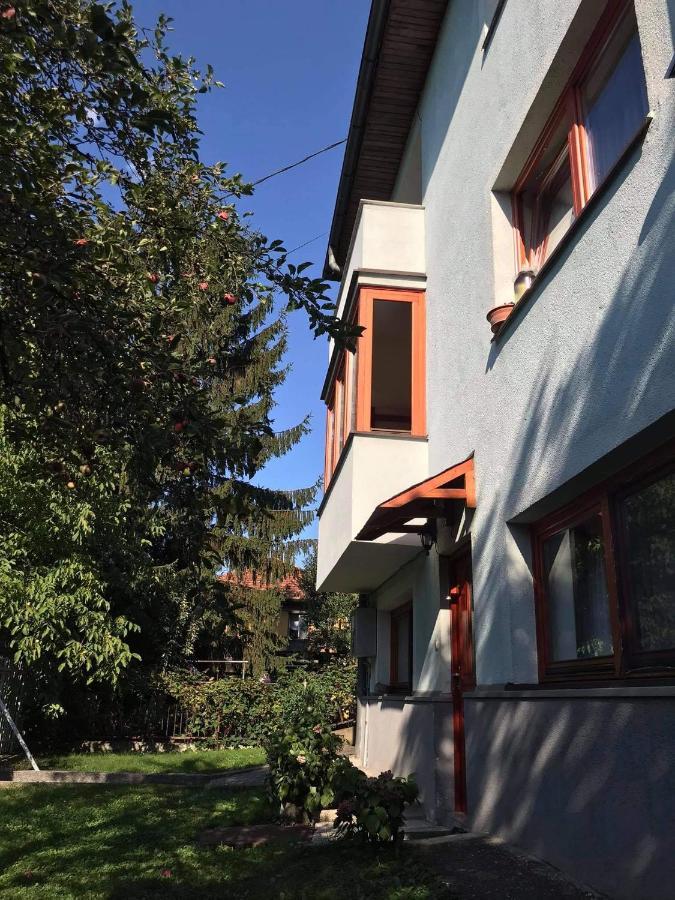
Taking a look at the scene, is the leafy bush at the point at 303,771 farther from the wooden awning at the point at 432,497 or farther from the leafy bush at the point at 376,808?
the wooden awning at the point at 432,497

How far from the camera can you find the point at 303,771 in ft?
22.3

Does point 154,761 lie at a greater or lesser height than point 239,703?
lesser

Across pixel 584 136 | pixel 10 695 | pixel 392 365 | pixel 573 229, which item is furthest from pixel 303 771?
pixel 10 695

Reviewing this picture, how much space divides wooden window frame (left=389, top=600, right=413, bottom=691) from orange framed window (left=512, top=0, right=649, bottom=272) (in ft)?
17.1

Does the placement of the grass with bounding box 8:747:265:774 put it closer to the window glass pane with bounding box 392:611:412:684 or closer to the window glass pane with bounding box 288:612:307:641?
the window glass pane with bounding box 392:611:412:684

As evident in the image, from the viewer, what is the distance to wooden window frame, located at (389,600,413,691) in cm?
→ 934

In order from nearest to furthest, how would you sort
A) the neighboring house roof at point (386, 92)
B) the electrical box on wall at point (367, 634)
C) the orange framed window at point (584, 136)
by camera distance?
the orange framed window at point (584, 136)
the neighboring house roof at point (386, 92)
the electrical box on wall at point (367, 634)

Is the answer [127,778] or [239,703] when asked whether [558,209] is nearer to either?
[127,778]

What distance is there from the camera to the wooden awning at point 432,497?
5984mm

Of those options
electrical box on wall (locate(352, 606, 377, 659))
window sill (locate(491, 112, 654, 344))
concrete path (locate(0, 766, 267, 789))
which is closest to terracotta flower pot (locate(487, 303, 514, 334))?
window sill (locate(491, 112, 654, 344))

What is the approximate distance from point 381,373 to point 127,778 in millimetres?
6843

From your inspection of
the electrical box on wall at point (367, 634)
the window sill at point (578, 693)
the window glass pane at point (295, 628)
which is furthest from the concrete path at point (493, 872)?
the window glass pane at point (295, 628)

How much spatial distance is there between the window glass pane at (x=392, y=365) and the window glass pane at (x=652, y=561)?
5132mm

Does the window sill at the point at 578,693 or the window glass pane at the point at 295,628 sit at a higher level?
the window glass pane at the point at 295,628
